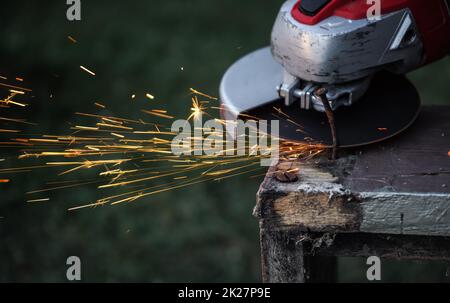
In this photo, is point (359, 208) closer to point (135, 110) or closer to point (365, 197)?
point (365, 197)

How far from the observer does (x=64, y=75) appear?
4.39 m

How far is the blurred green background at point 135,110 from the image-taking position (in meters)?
3.14

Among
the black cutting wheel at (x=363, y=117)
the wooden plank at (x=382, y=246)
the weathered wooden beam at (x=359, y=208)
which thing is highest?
the black cutting wheel at (x=363, y=117)

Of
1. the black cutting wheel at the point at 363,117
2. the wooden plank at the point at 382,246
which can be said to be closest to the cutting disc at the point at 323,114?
the black cutting wheel at the point at 363,117

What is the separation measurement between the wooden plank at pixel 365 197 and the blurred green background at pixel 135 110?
1.30 meters

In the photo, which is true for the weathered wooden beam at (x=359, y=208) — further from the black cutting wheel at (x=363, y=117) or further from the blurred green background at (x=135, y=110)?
the blurred green background at (x=135, y=110)

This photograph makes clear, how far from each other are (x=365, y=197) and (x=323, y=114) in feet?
1.14

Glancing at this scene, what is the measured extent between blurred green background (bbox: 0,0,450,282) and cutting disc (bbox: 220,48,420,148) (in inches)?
46.7

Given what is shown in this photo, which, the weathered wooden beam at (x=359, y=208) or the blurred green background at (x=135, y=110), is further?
the blurred green background at (x=135, y=110)

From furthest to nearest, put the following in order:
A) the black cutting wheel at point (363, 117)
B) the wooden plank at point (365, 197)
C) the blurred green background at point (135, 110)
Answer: the blurred green background at point (135, 110)
the black cutting wheel at point (363, 117)
the wooden plank at point (365, 197)

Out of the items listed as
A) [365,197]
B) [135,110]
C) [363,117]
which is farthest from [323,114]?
[135,110]

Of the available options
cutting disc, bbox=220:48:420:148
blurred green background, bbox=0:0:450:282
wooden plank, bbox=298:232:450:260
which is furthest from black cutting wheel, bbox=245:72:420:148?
blurred green background, bbox=0:0:450:282

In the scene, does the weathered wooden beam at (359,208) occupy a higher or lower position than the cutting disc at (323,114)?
lower

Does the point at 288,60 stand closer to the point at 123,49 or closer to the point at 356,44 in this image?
the point at 356,44
